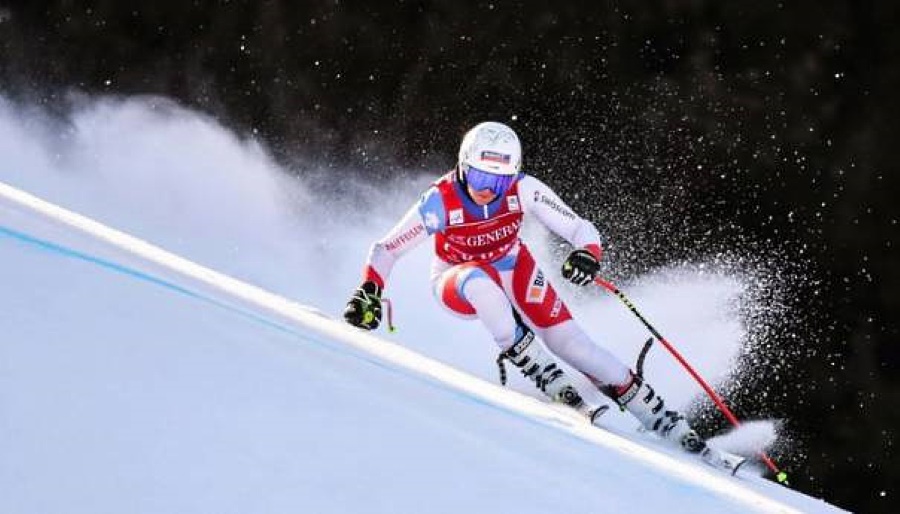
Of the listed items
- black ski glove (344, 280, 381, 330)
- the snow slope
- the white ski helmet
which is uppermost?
the white ski helmet

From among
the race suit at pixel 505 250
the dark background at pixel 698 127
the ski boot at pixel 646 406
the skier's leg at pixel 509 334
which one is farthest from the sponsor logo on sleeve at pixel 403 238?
the dark background at pixel 698 127

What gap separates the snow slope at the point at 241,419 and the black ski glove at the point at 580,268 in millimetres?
784

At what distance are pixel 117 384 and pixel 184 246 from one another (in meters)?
9.09

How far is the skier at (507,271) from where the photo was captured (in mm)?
4762

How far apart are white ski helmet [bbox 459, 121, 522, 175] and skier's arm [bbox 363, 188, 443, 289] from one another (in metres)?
0.25

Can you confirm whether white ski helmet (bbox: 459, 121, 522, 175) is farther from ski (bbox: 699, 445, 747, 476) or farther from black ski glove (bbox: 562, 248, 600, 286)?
ski (bbox: 699, 445, 747, 476)

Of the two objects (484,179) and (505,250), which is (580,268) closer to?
(505,250)

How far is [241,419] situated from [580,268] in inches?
114

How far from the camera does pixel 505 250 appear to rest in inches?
205

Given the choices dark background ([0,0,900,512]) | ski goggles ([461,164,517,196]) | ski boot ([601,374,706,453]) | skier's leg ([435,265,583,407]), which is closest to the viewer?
skier's leg ([435,265,583,407])

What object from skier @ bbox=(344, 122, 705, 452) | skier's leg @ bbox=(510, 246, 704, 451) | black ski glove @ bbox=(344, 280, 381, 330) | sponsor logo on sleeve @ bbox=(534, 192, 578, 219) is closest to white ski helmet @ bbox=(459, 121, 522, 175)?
skier @ bbox=(344, 122, 705, 452)

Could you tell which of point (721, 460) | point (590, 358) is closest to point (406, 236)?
point (590, 358)

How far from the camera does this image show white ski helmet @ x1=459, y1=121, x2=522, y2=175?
496 centimetres

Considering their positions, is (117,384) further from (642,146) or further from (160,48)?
(160,48)
